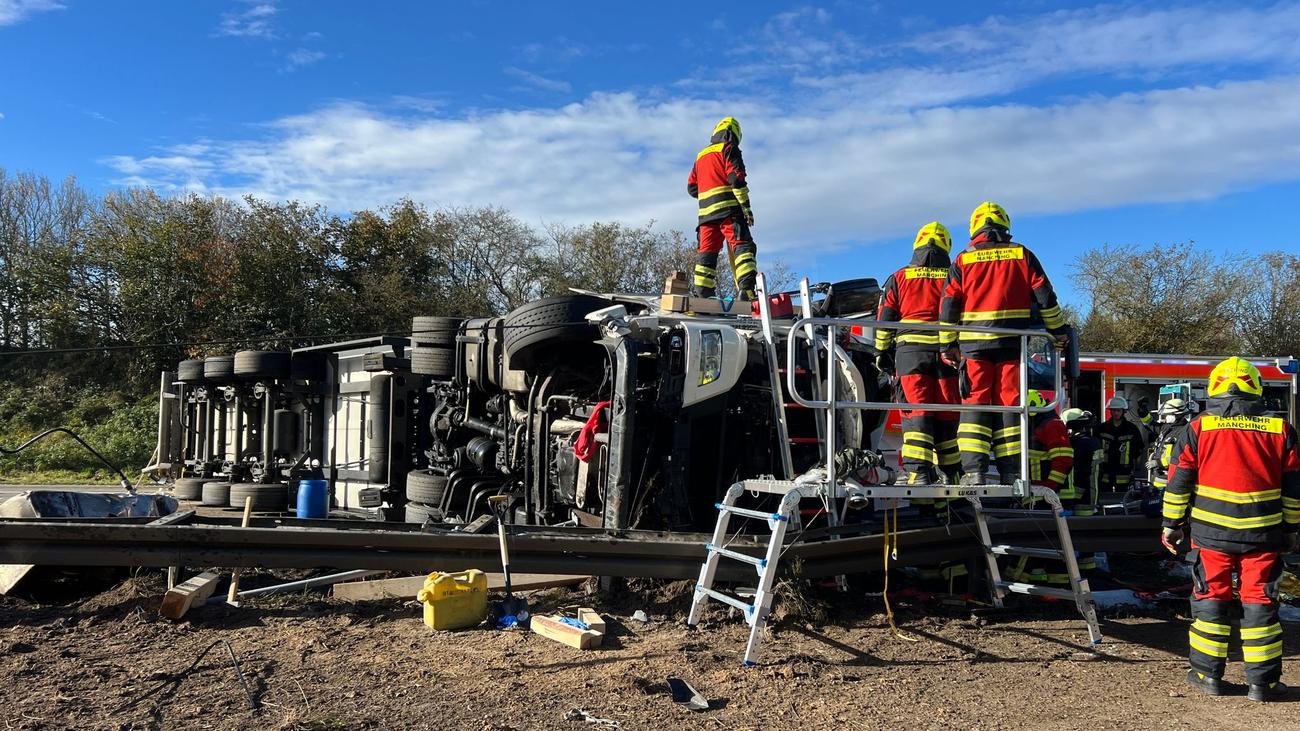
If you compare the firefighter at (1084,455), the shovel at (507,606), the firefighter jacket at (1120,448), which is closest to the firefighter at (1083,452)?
the firefighter at (1084,455)

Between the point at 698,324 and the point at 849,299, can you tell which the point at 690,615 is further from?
the point at 849,299

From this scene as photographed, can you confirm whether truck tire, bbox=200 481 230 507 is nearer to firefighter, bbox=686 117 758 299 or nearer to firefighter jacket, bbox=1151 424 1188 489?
firefighter, bbox=686 117 758 299

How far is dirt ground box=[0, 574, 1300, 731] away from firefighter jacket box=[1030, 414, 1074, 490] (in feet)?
4.78

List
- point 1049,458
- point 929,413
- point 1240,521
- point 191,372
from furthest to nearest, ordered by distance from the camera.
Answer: point 191,372 → point 1049,458 → point 929,413 → point 1240,521

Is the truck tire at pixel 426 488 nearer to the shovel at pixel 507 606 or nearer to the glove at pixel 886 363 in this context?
the shovel at pixel 507 606

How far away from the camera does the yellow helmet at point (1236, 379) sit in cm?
412

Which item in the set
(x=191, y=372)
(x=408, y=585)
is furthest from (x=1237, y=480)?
(x=191, y=372)

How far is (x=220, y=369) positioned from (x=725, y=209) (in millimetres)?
5681

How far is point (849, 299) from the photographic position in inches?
259

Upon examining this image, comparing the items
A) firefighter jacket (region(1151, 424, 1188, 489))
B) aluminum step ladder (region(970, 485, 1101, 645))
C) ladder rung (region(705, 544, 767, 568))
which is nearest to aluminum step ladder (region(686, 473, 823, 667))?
ladder rung (region(705, 544, 767, 568))

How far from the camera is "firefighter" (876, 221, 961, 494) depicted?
16.7 ft

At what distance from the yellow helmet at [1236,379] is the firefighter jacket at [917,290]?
5.28 feet

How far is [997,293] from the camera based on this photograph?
5.03 metres

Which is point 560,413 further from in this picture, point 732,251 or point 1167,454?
point 1167,454
